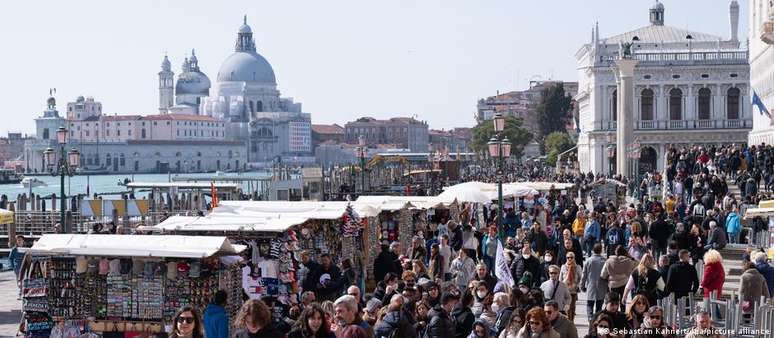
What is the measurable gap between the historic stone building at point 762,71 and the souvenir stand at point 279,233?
1786 centimetres

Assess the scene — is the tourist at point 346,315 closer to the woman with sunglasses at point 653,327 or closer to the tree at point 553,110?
the woman with sunglasses at point 653,327

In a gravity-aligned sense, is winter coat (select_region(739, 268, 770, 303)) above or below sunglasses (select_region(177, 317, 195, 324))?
below

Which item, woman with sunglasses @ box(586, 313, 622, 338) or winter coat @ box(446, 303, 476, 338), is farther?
winter coat @ box(446, 303, 476, 338)

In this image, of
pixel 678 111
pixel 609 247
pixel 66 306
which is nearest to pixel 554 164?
pixel 678 111

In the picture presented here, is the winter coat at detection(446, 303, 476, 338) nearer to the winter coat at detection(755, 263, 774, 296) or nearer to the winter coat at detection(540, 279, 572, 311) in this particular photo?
the winter coat at detection(540, 279, 572, 311)

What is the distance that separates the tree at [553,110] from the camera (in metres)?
94.2

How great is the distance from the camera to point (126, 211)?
2705 cm

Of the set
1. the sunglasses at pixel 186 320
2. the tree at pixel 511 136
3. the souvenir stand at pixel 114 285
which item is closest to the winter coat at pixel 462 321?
the sunglasses at pixel 186 320

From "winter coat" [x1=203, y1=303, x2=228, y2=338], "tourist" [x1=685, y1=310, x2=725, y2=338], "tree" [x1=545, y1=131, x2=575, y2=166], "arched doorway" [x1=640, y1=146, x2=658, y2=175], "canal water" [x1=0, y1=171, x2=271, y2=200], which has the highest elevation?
"tree" [x1=545, y1=131, x2=575, y2=166]

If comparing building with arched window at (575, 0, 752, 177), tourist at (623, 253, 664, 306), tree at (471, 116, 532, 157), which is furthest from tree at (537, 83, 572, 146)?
tourist at (623, 253, 664, 306)

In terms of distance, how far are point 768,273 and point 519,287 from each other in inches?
109

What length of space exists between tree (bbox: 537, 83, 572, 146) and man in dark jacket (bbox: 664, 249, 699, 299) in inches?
3259

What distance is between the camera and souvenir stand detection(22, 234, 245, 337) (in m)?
11.1

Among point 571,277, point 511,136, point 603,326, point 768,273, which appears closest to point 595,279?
point 571,277
